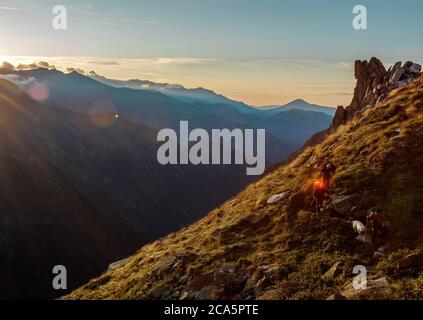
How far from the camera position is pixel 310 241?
20359 millimetres

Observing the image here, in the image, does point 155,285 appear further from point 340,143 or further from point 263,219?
point 340,143

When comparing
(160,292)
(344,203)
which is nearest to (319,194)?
(344,203)

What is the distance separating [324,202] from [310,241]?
2.85 m

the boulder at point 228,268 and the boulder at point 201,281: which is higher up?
the boulder at point 228,268

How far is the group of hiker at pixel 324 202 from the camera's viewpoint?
18.9 meters

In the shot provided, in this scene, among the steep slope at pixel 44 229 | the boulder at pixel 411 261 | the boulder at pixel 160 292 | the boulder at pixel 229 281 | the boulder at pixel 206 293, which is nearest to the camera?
the boulder at pixel 411 261

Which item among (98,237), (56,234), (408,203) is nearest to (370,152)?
(408,203)

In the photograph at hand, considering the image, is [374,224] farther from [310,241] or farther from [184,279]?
[184,279]

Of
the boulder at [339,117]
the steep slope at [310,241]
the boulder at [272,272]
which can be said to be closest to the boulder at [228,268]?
the steep slope at [310,241]

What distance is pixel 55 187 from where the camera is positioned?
522ft

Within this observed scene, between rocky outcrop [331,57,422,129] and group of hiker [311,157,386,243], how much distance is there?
812 inches

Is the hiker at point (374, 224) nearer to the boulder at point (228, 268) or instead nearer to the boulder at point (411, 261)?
the boulder at point (411, 261)

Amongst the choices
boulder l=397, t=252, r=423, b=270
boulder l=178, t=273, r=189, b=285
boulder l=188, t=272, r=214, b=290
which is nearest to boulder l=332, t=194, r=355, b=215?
boulder l=397, t=252, r=423, b=270

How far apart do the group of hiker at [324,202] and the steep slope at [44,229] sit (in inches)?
4104
